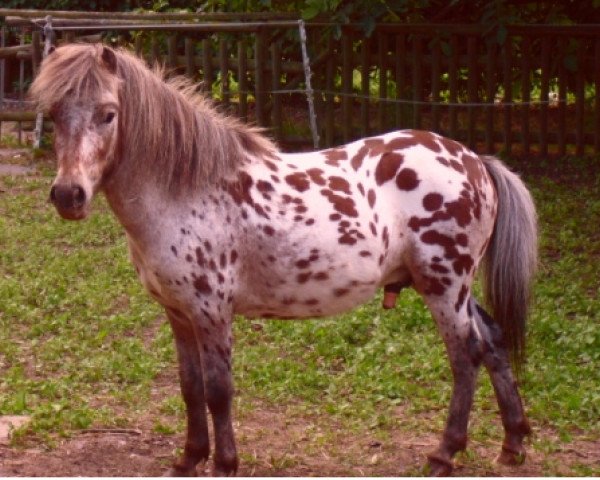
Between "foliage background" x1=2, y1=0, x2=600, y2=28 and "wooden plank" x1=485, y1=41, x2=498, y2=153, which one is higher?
"foliage background" x1=2, y1=0, x2=600, y2=28

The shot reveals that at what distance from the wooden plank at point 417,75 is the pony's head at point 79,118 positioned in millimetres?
8517

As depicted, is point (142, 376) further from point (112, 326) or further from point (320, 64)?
point (320, 64)

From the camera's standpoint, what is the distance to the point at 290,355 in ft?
24.1

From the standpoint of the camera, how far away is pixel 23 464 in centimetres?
549

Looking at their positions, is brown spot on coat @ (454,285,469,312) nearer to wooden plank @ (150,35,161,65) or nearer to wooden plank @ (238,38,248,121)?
wooden plank @ (238,38,248,121)

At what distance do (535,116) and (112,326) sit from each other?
883 centimetres

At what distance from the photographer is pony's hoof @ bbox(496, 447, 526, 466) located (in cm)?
551

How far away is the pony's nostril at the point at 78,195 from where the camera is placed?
461 centimetres

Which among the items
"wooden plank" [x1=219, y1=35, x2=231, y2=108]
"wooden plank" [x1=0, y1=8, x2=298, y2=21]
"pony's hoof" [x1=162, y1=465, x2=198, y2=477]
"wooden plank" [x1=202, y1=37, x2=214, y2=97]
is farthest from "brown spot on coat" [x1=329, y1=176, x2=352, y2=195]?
"wooden plank" [x1=202, y1=37, x2=214, y2=97]

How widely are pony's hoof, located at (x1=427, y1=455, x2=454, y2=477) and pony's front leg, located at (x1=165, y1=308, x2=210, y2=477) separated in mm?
1008

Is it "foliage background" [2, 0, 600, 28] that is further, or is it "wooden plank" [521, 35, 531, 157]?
"wooden plank" [521, 35, 531, 157]

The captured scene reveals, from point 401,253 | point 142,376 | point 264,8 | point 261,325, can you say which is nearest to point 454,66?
point 264,8

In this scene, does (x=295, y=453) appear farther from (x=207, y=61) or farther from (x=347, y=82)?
(x=207, y=61)

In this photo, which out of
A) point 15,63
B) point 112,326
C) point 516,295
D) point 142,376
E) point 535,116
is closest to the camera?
point 516,295
